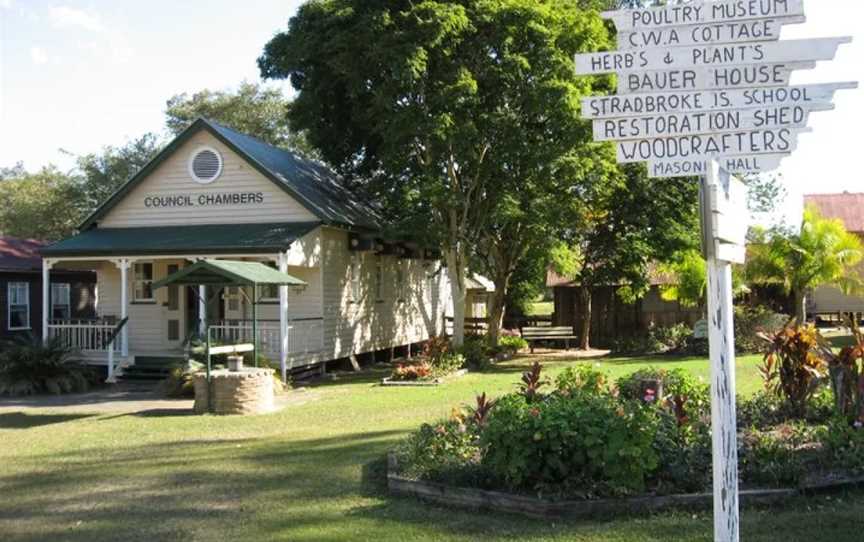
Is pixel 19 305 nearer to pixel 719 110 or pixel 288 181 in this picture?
pixel 288 181

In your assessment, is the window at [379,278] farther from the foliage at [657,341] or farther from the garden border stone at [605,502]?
the garden border stone at [605,502]

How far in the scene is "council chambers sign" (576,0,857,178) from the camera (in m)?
4.03

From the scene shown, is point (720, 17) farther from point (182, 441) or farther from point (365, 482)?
point (182, 441)

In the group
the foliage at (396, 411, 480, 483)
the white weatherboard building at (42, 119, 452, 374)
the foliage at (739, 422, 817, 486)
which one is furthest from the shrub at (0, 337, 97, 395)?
the foliage at (739, 422, 817, 486)

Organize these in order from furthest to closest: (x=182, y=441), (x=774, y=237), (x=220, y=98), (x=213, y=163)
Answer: (x=220, y=98) → (x=774, y=237) → (x=213, y=163) → (x=182, y=441)

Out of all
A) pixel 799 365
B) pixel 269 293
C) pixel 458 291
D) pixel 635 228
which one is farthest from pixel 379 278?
pixel 799 365

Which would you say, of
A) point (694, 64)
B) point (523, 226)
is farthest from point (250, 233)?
point (694, 64)

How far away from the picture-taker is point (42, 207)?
43094 millimetres

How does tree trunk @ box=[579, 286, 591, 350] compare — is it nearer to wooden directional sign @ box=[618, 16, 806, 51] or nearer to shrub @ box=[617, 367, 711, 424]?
shrub @ box=[617, 367, 711, 424]

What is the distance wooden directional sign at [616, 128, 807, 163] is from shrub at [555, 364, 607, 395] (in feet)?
16.3

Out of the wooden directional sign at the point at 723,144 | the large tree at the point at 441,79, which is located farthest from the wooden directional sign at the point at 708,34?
the large tree at the point at 441,79

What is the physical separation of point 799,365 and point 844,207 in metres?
38.1

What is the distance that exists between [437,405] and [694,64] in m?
10.0

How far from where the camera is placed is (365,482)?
7910 mm
